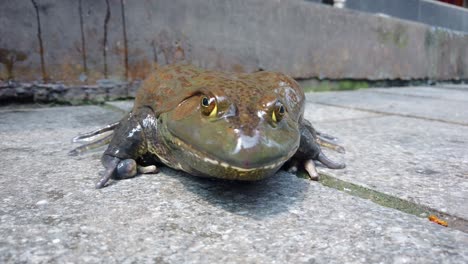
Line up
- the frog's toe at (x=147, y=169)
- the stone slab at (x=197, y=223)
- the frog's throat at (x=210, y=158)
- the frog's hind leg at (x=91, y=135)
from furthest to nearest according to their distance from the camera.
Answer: the frog's hind leg at (x=91, y=135) < the frog's toe at (x=147, y=169) < the frog's throat at (x=210, y=158) < the stone slab at (x=197, y=223)

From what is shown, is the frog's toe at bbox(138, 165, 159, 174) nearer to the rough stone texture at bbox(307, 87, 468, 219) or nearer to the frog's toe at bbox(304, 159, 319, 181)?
the frog's toe at bbox(304, 159, 319, 181)

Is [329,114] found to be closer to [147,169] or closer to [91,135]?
[91,135]

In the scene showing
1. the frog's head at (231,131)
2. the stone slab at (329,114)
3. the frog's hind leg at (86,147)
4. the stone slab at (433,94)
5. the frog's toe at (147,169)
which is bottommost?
the stone slab at (433,94)

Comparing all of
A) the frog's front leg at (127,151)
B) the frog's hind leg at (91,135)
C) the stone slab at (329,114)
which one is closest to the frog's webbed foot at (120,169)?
the frog's front leg at (127,151)

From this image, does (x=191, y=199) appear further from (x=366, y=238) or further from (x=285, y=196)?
(x=366, y=238)

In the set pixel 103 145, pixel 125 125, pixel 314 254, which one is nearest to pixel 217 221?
pixel 314 254

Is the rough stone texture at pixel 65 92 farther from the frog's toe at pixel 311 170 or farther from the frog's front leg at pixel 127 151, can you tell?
the frog's toe at pixel 311 170
